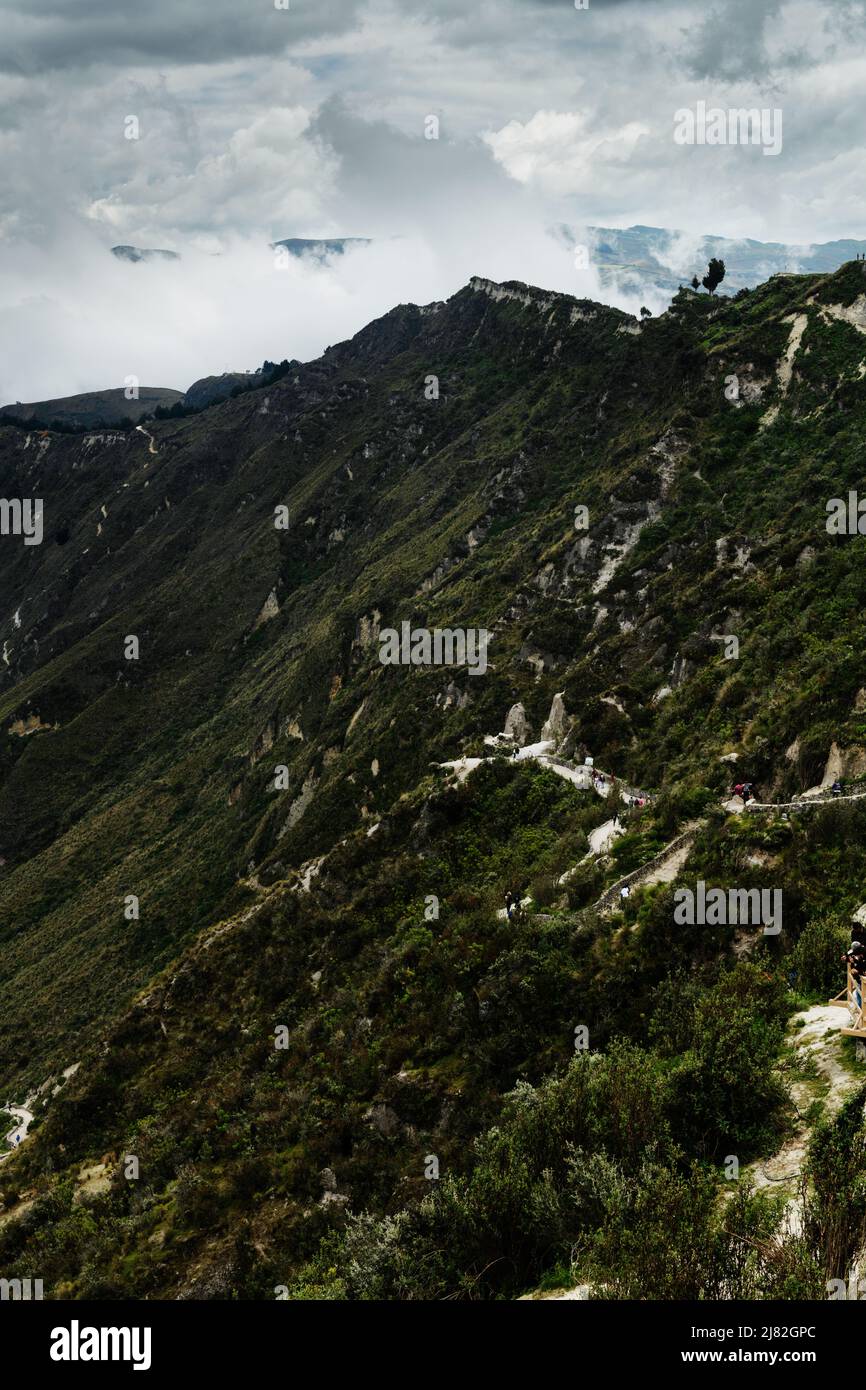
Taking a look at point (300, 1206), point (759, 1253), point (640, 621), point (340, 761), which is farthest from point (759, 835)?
point (340, 761)

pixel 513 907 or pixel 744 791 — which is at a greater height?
pixel 744 791

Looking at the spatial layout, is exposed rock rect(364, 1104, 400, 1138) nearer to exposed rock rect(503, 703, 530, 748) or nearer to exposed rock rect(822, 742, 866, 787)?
exposed rock rect(822, 742, 866, 787)

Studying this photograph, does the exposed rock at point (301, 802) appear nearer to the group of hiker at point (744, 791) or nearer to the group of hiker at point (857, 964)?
the group of hiker at point (744, 791)

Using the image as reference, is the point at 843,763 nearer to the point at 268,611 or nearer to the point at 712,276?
the point at 712,276

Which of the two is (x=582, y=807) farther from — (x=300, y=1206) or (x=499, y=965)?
(x=300, y=1206)

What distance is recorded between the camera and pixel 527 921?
A: 2797 cm

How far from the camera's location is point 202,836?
98.2 meters

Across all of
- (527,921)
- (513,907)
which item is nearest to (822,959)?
(527,921)

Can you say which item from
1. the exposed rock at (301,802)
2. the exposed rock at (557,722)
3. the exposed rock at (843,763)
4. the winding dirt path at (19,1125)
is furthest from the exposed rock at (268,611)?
the exposed rock at (843,763)

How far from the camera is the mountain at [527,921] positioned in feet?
53.7

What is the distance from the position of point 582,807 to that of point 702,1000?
15.9 meters

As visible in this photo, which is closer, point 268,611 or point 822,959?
point 822,959

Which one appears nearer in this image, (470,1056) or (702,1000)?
(702,1000)

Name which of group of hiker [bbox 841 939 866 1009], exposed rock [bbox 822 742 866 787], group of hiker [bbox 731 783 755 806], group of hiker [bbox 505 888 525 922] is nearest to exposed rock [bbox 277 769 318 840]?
group of hiker [bbox 505 888 525 922]
